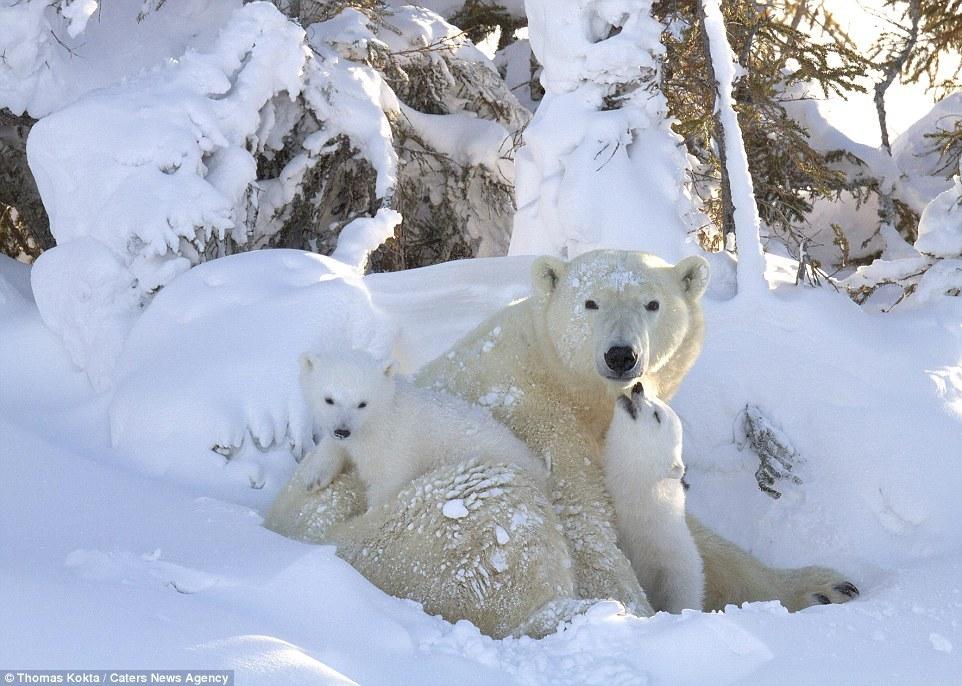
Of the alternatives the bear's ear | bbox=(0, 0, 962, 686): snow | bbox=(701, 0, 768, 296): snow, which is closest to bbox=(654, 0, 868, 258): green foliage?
bbox=(701, 0, 768, 296): snow

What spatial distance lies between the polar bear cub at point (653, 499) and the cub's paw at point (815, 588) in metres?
0.45

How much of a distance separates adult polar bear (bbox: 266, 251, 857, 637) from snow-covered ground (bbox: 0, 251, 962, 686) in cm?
22

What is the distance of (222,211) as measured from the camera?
6.12m

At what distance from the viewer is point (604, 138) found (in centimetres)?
668

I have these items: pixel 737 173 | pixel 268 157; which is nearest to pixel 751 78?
pixel 737 173

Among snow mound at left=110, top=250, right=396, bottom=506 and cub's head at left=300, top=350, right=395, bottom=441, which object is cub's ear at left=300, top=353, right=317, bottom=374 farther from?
snow mound at left=110, top=250, right=396, bottom=506

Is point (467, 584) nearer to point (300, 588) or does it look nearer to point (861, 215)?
point (300, 588)

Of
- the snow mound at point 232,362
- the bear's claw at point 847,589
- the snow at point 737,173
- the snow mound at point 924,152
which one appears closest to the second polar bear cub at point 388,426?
the snow mound at point 232,362

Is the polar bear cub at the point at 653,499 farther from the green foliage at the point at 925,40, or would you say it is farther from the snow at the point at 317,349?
the green foliage at the point at 925,40

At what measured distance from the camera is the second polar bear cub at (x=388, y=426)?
3.67 meters

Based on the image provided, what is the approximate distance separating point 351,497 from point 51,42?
4637 mm

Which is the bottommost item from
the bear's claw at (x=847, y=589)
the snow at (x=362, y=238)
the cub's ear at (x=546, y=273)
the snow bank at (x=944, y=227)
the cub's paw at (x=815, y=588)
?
the snow at (x=362, y=238)

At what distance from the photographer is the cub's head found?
143 inches

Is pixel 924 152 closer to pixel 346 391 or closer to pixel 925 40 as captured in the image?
pixel 925 40
